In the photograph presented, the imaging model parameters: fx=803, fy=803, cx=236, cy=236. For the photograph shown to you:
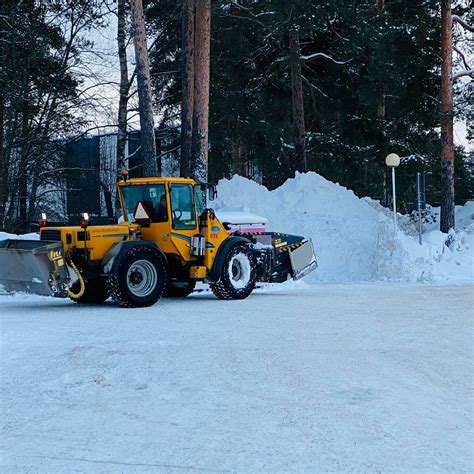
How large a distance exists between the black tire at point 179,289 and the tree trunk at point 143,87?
20.3 ft

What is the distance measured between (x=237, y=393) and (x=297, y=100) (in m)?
22.2

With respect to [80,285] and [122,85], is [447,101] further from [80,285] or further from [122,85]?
[80,285]

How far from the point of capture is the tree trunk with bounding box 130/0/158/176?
20.6 metres

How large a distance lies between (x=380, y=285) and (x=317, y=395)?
35.9 feet

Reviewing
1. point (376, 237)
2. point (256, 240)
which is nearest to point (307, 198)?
point (376, 237)

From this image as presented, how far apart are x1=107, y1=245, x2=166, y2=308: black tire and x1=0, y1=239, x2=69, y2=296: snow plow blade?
0.90 meters

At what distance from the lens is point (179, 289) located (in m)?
15.7

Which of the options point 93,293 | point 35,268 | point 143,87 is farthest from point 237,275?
point 143,87

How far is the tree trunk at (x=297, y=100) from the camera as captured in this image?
2781 centimetres

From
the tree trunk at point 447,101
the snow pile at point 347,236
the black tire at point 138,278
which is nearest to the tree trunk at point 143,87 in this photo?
the snow pile at point 347,236

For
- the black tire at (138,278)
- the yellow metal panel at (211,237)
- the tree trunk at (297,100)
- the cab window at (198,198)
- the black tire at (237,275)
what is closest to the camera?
the black tire at (138,278)

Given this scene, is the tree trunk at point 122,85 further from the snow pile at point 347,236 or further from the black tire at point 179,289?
the black tire at point 179,289

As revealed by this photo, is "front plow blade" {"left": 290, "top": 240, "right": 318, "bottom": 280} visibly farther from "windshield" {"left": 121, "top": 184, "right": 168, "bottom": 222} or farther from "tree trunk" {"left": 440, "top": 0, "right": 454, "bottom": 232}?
"tree trunk" {"left": 440, "top": 0, "right": 454, "bottom": 232}

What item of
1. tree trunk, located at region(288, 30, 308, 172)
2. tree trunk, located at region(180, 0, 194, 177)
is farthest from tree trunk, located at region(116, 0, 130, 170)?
tree trunk, located at region(288, 30, 308, 172)
